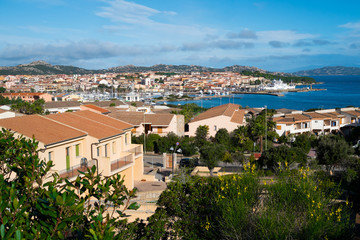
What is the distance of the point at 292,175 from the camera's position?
27.9 feet

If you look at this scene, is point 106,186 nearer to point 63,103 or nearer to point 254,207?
point 254,207

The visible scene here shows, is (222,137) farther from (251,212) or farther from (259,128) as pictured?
(251,212)

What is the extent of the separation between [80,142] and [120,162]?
200cm

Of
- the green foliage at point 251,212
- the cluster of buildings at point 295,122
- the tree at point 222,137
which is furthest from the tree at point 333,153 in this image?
the cluster of buildings at point 295,122

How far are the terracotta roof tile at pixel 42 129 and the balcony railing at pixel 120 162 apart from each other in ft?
5.92

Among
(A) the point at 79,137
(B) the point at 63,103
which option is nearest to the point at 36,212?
(A) the point at 79,137

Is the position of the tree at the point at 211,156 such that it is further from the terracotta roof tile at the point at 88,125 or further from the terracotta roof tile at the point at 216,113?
the terracotta roof tile at the point at 216,113

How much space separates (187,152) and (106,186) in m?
24.7

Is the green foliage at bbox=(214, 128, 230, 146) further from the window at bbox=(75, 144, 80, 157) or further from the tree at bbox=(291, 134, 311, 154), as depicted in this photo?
the window at bbox=(75, 144, 80, 157)

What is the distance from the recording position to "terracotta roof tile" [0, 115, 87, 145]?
12.4 m

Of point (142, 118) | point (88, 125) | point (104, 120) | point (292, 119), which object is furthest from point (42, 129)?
point (292, 119)

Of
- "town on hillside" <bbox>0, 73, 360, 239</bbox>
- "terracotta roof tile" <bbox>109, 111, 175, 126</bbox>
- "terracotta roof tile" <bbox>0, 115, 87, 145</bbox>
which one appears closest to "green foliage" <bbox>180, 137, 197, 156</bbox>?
"town on hillside" <bbox>0, 73, 360, 239</bbox>

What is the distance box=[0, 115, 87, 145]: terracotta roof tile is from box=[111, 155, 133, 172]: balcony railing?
180 centimetres

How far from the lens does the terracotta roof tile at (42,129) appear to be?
12.4 metres
